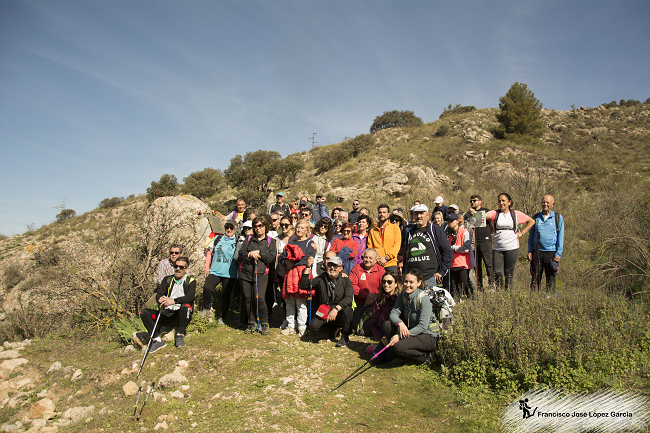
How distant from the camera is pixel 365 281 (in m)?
5.33

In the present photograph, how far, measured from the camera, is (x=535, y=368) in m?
3.37

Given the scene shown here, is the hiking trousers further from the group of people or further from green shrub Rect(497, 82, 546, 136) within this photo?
green shrub Rect(497, 82, 546, 136)

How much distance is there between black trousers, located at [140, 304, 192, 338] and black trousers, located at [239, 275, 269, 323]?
92 centimetres

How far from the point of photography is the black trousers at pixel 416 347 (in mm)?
4062

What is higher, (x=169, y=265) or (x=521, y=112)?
(x=521, y=112)

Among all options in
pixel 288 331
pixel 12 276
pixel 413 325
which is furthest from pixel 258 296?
pixel 12 276

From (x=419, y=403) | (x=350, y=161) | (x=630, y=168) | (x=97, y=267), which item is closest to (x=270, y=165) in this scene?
(x=350, y=161)

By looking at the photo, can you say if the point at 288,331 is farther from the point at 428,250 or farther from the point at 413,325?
the point at 428,250

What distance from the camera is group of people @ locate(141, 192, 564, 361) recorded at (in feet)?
16.7

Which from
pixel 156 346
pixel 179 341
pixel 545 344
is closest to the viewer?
pixel 545 344

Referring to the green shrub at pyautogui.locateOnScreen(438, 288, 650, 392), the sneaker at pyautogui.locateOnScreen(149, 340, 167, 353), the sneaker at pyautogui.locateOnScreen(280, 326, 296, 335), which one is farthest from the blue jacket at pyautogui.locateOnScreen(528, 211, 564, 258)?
the sneaker at pyautogui.locateOnScreen(149, 340, 167, 353)

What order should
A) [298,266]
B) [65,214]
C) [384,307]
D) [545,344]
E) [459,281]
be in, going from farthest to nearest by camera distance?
[65,214] < [459,281] < [298,266] < [384,307] < [545,344]

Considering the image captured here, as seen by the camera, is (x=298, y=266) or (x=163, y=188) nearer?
(x=298, y=266)

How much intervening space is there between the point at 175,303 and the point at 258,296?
1.31 metres
